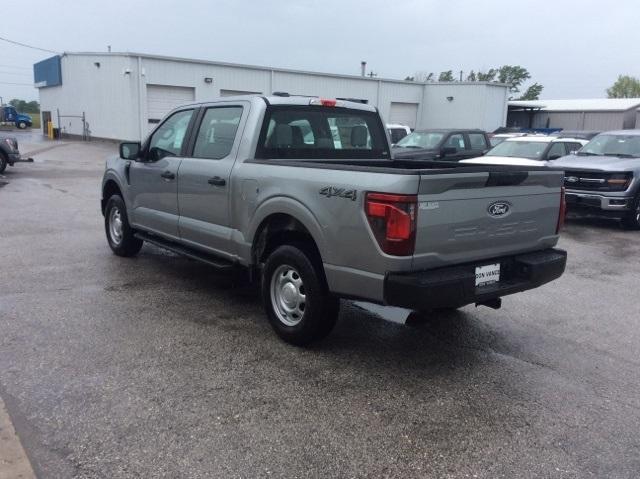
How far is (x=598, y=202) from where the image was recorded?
35.2 feet

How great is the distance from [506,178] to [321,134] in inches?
80.4

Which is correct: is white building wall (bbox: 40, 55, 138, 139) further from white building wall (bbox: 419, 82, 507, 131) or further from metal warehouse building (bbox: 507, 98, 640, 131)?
metal warehouse building (bbox: 507, 98, 640, 131)

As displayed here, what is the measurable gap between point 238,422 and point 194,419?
0.89 ft

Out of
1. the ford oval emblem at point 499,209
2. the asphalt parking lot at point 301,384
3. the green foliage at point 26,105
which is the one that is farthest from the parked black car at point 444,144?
the green foliage at point 26,105

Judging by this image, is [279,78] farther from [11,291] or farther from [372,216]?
[372,216]

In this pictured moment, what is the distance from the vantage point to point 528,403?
3.90m

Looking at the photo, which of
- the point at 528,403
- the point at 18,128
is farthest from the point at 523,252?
the point at 18,128

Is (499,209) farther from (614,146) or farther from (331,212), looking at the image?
(614,146)

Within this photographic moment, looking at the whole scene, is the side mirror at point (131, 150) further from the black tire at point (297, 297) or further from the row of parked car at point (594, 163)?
the row of parked car at point (594, 163)

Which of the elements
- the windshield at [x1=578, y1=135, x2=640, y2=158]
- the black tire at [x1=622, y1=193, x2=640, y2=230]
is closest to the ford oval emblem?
the black tire at [x1=622, y1=193, x2=640, y2=230]

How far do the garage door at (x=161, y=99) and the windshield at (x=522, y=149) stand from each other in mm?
18889

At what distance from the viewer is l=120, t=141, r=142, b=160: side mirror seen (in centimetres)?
677

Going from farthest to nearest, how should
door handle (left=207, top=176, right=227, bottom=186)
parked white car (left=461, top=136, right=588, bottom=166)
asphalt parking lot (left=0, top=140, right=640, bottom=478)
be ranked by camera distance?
1. parked white car (left=461, top=136, right=588, bottom=166)
2. door handle (left=207, top=176, right=227, bottom=186)
3. asphalt parking lot (left=0, top=140, right=640, bottom=478)

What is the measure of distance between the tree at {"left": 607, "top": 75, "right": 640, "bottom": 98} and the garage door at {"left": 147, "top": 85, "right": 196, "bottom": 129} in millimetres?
83819
